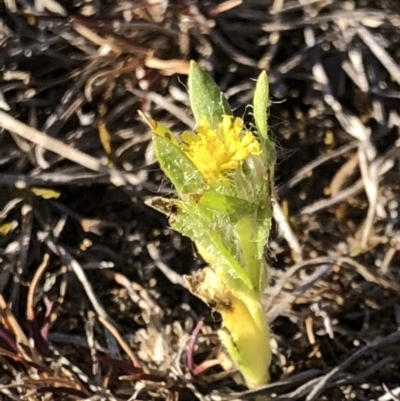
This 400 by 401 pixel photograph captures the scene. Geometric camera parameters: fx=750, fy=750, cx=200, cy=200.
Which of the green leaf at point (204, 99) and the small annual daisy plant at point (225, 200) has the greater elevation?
the green leaf at point (204, 99)

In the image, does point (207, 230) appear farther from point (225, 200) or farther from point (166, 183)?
point (166, 183)

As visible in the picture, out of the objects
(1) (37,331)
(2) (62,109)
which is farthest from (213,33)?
(1) (37,331)

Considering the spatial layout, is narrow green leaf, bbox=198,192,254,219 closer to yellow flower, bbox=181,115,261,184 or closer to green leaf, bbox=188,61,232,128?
yellow flower, bbox=181,115,261,184

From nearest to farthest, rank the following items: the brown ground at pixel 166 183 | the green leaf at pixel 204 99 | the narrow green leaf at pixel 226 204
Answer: the narrow green leaf at pixel 226 204 → the green leaf at pixel 204 99 → the brown ground at pixel 166 183

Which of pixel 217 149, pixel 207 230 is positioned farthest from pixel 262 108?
pixel 207 230

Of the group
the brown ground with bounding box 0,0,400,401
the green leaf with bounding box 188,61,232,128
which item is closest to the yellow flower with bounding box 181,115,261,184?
the green leaf with bounding box 188,61,232,128

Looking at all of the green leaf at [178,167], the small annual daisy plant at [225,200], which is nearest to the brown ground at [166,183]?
the small annual daisy plant at [225,200]

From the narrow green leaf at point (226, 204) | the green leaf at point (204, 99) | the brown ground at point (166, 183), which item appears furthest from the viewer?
the brown ground at point (166, 183)

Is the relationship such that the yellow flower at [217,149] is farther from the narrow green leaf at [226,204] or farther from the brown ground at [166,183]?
the brown ground at [166,183]
